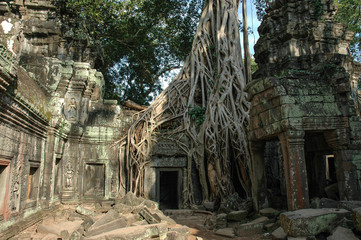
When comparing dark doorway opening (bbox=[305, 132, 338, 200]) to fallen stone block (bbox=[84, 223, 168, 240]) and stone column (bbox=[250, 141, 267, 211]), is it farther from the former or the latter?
fallen stone block (bbox=[84, 223, 168, 240])

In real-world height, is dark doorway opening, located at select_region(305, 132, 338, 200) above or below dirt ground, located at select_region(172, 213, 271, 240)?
above

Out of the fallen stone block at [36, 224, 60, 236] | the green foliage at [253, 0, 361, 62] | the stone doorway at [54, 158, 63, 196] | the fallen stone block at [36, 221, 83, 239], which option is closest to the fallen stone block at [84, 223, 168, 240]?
the fallen stone block at [36, 221, 83, 239]

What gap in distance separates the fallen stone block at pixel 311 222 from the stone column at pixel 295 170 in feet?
2.66

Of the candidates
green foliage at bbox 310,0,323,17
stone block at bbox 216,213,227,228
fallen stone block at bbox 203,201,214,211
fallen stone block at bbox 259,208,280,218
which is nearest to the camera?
fallen stone block at bbox 259,208,280,218

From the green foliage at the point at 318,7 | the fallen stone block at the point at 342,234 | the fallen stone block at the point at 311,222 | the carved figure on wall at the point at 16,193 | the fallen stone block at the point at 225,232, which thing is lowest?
the fallen stone block at the point at 225,232

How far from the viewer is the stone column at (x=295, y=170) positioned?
15.4 feet

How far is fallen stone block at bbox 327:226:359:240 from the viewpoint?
3358 millimetres

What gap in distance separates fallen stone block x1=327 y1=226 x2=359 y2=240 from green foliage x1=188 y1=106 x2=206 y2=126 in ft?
19.1

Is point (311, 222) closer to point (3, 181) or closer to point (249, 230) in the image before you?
point (249, 230)

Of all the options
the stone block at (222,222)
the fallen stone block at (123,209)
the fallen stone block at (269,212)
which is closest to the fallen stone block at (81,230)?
the fallen stone block at (123,209)

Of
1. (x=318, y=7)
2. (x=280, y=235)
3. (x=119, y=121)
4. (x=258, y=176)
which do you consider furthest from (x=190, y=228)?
(x=318, y=7)

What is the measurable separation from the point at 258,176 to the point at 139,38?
30.6 feet

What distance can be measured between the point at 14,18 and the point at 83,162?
531cm

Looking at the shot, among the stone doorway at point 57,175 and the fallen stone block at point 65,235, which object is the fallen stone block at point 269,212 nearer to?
the fallen stone block at point 65,235
